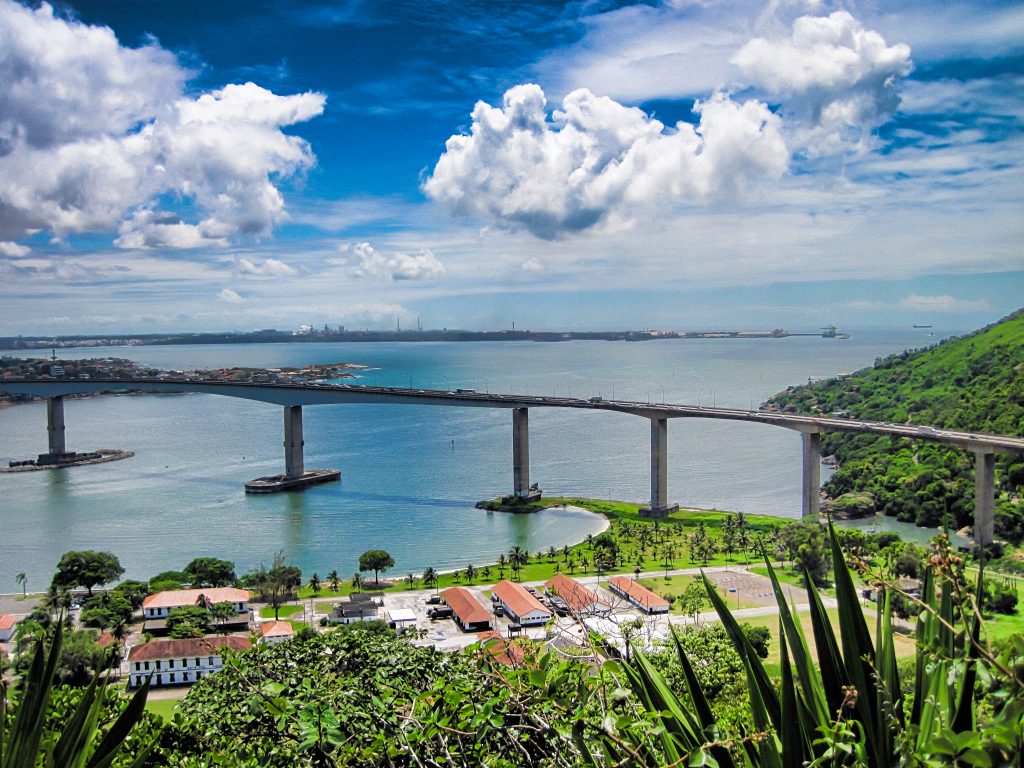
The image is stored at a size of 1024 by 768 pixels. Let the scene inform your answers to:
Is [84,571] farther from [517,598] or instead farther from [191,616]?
[517,598]

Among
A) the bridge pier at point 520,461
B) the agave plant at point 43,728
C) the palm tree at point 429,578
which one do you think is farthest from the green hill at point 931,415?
the agave plant at point 43,728

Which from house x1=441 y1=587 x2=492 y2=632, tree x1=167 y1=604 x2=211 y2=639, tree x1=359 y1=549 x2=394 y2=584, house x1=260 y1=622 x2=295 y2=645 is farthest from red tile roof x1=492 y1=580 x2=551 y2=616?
tree x1=167 y1=604 x2=211 y2=639

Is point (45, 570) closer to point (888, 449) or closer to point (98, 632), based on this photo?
point (98, 632)

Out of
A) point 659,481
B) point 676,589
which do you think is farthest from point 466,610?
point 659,481

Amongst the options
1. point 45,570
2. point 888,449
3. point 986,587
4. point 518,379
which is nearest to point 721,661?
point 986,587

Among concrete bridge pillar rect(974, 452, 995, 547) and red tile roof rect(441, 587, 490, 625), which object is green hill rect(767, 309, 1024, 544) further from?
red tile roof rect(441, 587, 490, 625)

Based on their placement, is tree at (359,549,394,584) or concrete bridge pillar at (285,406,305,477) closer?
tree at (359,549,394,584)
